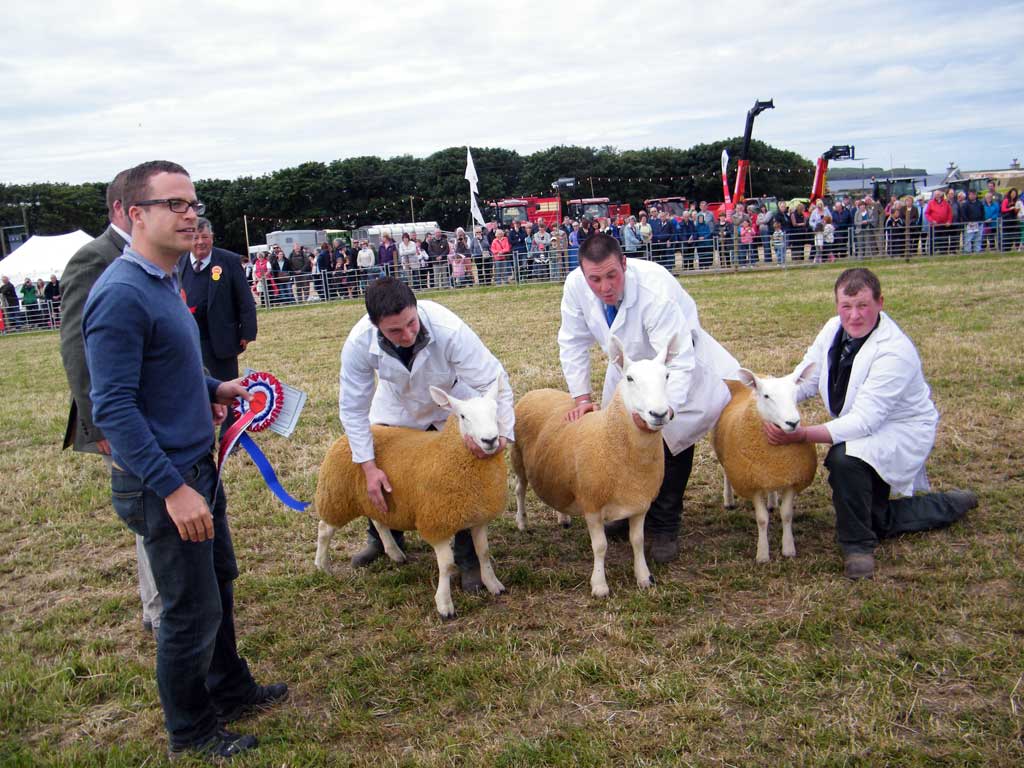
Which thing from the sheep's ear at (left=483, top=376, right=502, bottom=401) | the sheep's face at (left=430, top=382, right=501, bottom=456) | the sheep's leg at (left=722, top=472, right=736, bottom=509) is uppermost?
the sheep's ear at (left=483, top=376, right=502, bottom=401)

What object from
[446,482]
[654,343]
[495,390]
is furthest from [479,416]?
A: [654,343]

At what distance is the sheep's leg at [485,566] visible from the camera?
4.41 metres

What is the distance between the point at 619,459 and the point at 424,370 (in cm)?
116

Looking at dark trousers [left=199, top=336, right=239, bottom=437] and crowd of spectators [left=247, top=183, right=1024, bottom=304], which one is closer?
dark trousers [left=199, top=336, right=239, bottom=437]

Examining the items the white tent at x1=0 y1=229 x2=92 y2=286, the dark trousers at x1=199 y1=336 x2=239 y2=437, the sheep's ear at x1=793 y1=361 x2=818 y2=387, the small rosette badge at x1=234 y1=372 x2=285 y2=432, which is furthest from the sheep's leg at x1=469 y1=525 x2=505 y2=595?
the white tent at x1=0 y1=229 x2=92 y2=286

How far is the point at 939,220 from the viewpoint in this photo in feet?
67.2

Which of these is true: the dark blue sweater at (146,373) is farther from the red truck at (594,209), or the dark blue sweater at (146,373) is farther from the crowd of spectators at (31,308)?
the red truck at (594,209)

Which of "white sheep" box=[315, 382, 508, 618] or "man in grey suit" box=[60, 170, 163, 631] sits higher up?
"man in grey suit" box=[60, 170, 163, 631]

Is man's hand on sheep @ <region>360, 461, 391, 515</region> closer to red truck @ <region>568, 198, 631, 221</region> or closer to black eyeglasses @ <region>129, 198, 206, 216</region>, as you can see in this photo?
black eyeglasses @ <region>129, 198, 206, 216</region>

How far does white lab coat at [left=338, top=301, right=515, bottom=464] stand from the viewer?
14.0 ft

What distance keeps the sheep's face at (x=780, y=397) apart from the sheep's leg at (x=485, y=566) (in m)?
1.69

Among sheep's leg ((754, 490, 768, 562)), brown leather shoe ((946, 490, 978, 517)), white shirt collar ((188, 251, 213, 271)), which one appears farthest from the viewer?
white shirt collar ((188, 251, 213, 271))

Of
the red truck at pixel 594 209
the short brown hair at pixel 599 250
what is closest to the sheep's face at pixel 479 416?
the short brown hair at pixel 599 250

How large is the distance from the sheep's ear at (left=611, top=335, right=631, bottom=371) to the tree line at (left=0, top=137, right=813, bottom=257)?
1958 inches
